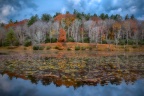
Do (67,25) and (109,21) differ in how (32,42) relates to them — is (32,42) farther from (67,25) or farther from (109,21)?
(109,21)

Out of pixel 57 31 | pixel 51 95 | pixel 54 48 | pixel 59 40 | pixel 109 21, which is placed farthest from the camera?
pixel 109 21

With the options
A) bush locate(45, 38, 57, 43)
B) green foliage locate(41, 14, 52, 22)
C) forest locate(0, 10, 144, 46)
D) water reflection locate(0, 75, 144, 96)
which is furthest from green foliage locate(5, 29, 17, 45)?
water reflection locate(0, 75, 144, 96)

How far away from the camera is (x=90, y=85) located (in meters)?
9.02

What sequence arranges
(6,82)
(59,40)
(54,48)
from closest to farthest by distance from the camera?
(6,82) < (54,48) < (59,40)

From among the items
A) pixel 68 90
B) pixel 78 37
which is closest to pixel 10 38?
pixel 78 37

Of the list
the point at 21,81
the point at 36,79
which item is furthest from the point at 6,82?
the point at 36,79

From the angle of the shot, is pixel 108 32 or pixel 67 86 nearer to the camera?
pixel 67 86

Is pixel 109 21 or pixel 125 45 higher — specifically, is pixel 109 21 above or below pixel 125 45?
above

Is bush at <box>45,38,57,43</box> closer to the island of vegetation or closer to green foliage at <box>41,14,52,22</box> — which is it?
the island of vegetation

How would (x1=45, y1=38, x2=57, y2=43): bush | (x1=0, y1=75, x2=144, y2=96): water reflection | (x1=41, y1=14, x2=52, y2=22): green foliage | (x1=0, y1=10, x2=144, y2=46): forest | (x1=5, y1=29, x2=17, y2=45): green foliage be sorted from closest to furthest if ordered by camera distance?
(x1=0, y1=75, x2=144, y2=96): water reflection → (x1=0, y1=10, x2=144, y2=46): forest → (x1=5, y1=29, x2=17, y2=45): green foliage → (x1=45, y1=38, x2=57, y2=43): bush → (x1=41, y1=14, x2=52, y2=22): green foliage

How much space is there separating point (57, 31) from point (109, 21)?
53.6 ft

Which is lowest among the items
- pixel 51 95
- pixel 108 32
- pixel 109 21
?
pixel 51 95

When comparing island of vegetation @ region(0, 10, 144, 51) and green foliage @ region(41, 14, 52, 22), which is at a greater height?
green foliage @ region(41, 14, 52, 22)

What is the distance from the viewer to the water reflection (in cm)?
784
